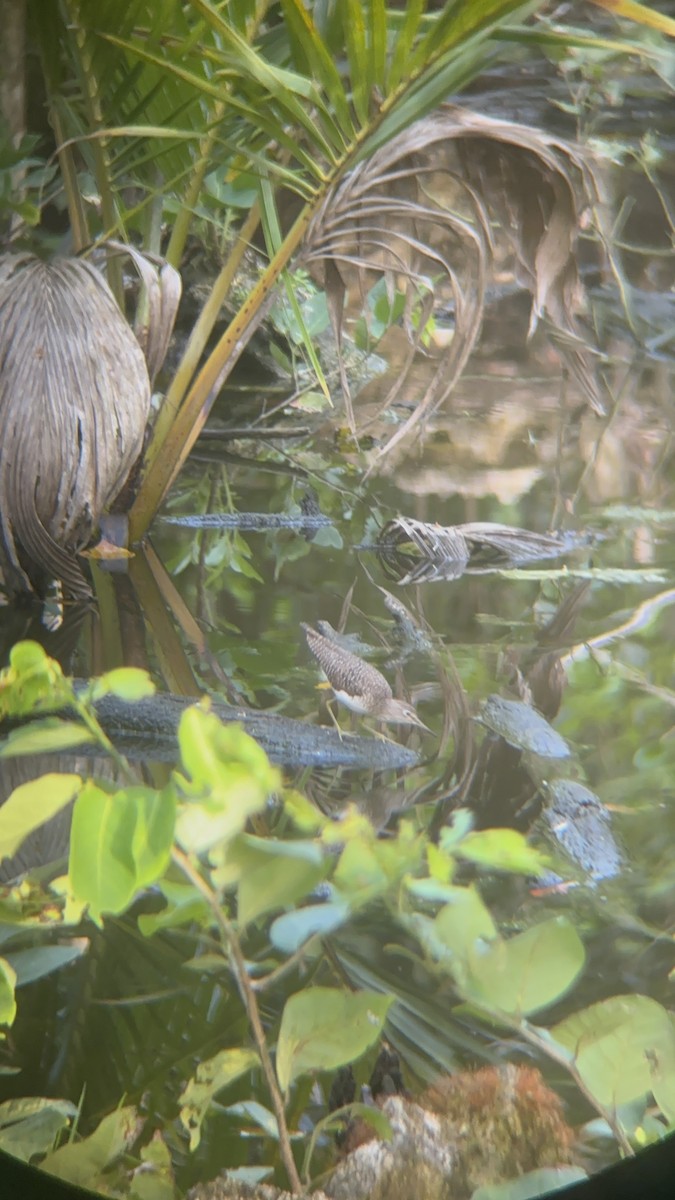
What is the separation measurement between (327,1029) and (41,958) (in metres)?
0.13

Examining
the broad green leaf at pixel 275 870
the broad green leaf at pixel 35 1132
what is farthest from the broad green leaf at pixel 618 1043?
the broad green leaf at pixel 35 1132

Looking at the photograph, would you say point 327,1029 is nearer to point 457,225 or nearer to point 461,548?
point 461,548

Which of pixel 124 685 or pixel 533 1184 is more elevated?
pixel 124 685

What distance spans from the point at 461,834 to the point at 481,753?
0.04 m

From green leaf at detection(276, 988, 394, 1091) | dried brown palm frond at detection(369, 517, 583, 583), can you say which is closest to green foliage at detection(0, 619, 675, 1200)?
green leaf at detection(276, 988, 394, 1091)

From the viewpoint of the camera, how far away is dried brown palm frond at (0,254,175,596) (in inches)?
16.2

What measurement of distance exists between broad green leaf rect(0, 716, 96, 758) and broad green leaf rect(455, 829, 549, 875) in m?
0.17

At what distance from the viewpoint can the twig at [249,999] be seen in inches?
15.0

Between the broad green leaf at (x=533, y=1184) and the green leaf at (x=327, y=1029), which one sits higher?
the green leaf at (x=327, y=1029)

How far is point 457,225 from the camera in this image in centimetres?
41

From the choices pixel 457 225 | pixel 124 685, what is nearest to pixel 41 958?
pixel 124 685

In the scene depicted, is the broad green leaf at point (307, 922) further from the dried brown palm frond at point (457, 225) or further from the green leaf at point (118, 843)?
the dried brown palm frond at point (457, 225)

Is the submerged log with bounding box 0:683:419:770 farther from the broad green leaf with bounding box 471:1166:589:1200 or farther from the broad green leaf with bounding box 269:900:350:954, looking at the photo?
the broad green leaf with bounding box 471:1166:589:1200

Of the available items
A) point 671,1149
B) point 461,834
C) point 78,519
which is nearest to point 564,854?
point 461,834
